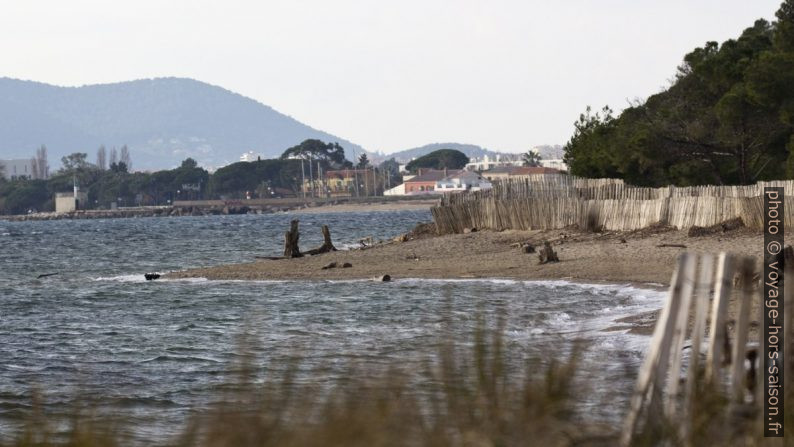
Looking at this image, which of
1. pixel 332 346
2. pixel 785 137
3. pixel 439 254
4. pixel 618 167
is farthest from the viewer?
pixel 618 167

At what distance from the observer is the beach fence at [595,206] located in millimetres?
30625

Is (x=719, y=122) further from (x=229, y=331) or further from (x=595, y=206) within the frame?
(x=229, y=331)

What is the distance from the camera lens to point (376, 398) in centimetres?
491

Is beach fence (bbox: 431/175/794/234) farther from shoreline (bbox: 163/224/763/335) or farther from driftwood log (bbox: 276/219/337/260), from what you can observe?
driftwood log (bbox: 276/219/337/260)

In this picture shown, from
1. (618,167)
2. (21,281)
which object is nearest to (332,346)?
(21,281)

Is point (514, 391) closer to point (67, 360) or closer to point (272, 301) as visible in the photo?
point (67, 360)

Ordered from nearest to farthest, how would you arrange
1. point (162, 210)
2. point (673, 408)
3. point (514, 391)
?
point (514, 391) < point (673, 408) < point (162, 210)

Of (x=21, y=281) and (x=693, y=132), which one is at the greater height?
(x=693, y=132)

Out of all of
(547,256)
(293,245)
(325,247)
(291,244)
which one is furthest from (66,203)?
(547,256)

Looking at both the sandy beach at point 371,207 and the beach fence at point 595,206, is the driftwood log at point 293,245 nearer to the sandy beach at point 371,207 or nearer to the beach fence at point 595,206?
the beach fence at point 595,206

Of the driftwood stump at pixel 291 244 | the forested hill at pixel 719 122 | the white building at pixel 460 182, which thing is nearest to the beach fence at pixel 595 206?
the forested hill at pixel 719 122

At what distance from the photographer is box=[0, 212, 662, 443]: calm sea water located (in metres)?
12.4

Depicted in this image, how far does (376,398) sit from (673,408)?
153 centimetres

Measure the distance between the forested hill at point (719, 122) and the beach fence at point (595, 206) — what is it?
10.7 ft
